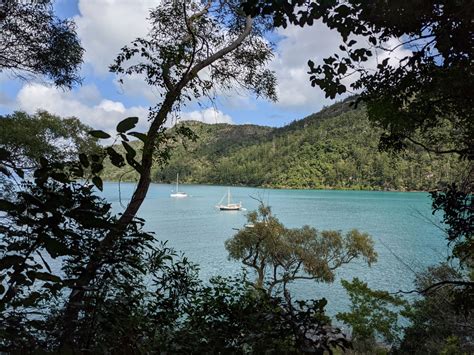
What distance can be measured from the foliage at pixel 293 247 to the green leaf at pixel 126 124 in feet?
41.0

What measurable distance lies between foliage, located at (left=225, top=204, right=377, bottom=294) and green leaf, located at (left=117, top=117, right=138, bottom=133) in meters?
12.5

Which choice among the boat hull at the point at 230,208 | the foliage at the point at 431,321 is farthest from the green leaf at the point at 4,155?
the boat hull at the point at 230,208

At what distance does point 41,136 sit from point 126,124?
20.1ft

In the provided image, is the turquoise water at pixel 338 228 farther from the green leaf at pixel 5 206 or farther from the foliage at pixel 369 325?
the green leaf at pixel 5 206

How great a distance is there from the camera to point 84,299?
129cm

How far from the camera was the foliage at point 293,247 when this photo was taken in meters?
13.6

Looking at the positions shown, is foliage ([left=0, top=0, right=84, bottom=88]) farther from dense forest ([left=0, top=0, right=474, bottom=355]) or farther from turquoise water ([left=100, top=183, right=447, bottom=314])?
turquoise water ([left=100, top=183, right=447, bottom=314])

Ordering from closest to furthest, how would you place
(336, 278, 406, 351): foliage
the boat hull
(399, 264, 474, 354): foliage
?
(399, 264, 474, 354): foliage < (336, 278, 406, 351): foliage < the boat hull

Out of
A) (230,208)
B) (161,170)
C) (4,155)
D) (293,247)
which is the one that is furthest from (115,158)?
(230,208)

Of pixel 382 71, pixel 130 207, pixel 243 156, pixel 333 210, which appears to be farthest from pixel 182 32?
pixel 243 156

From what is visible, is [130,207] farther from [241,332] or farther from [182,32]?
[182,32]

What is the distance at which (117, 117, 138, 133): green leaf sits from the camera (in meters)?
0.71

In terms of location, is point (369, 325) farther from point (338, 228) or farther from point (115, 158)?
point (338, 228)

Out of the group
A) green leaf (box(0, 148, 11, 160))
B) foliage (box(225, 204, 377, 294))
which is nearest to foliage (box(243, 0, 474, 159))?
green leaf (box(0, 148, 11, 160))
